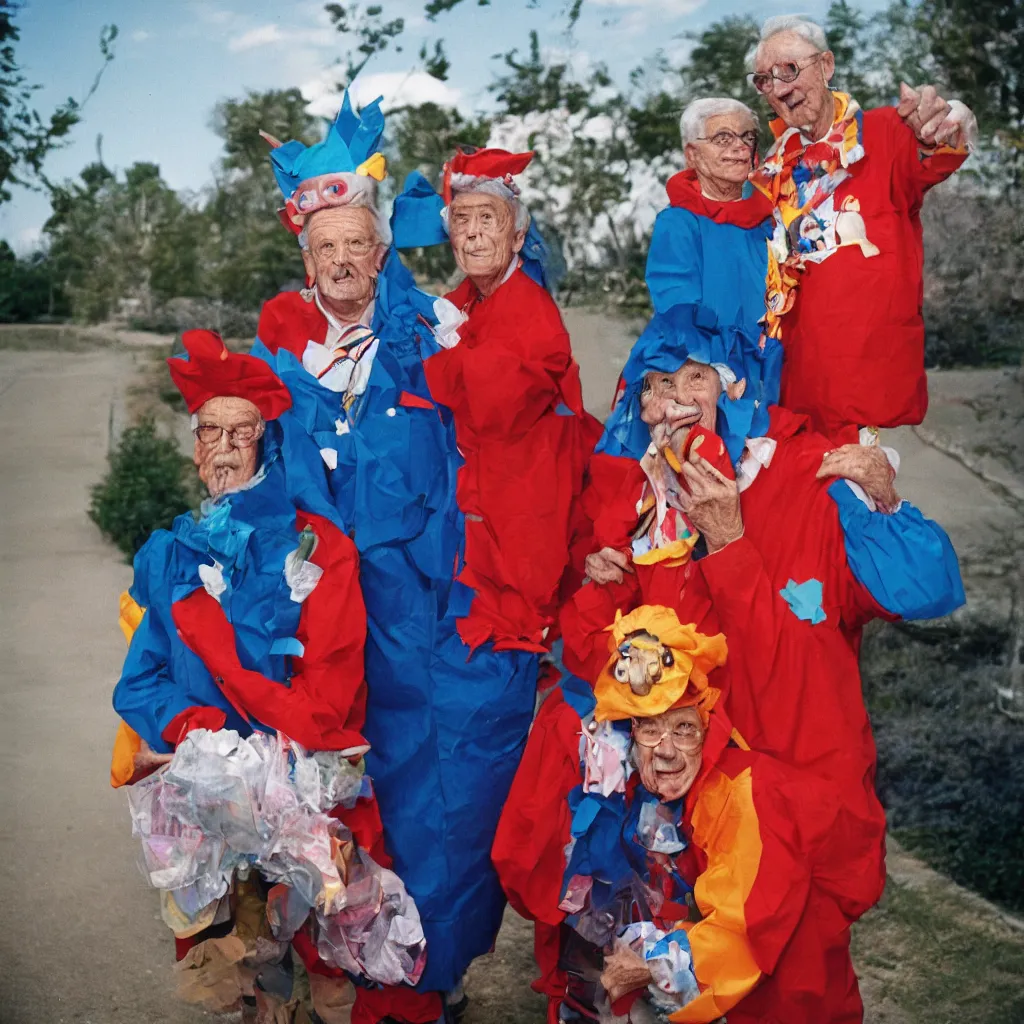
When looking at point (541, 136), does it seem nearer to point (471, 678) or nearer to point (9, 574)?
point (9, 574)

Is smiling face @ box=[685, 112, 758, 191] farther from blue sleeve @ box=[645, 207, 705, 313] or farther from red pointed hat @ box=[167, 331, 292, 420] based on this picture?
red pointed hat @ box=[167, 331, 292, 420]

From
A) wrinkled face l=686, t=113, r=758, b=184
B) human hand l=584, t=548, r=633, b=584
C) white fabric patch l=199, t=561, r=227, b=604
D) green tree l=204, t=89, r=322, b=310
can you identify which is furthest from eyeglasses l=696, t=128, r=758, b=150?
green tree l=204, t=89, r=322, b=310

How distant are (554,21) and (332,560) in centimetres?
417

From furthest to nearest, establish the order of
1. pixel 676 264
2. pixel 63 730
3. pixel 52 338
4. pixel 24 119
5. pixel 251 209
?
1. pixel 251 209
2. pixel 52 338
3. pixel 24 119
4. pixel 63 730
5. pixel 676 264

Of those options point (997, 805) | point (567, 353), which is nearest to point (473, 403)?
point (567, 353)

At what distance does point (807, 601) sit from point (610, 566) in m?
0.47

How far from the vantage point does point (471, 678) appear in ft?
11.7

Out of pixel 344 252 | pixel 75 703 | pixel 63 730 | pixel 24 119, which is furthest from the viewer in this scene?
pixel 24 119

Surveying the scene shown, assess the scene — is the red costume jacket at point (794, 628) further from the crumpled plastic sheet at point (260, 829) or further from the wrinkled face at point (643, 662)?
the crumpled plastic sheet at point (260, 829)

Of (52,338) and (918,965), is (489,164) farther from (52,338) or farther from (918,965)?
(52,338)

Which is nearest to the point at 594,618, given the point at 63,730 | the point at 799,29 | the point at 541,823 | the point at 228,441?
the point at 541,823

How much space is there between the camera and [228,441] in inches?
132

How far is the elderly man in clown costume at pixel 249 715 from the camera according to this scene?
10.8 ft

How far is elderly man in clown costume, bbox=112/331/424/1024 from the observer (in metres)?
3.28
